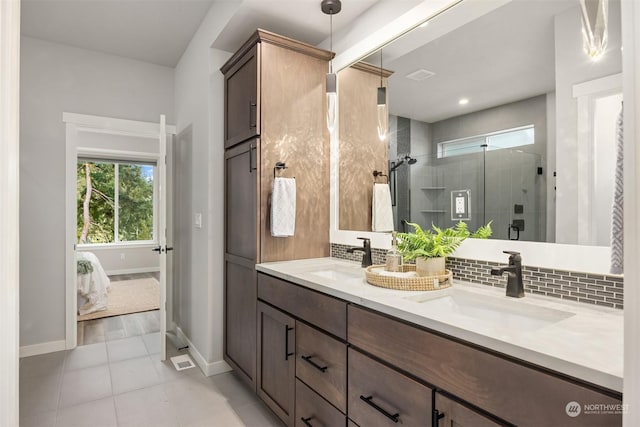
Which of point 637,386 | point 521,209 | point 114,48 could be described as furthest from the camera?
point 114,48

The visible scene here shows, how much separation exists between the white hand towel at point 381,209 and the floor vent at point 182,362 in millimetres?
1858

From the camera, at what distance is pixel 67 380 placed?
257 centimetres

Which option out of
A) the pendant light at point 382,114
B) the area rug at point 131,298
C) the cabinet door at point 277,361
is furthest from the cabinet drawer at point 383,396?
the area rug at point 131,298

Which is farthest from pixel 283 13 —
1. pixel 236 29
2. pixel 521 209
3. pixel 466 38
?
pixel 521 209

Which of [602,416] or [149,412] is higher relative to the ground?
[602,416]

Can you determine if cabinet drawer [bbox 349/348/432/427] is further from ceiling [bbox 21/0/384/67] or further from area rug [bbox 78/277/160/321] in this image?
area rug [bbox 78/277/160/321]

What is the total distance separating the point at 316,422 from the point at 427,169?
1.31m

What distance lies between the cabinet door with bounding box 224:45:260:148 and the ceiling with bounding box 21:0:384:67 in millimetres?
225

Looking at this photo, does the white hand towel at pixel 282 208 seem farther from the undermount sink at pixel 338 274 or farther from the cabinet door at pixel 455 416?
the cabinet door at pixel 455 416

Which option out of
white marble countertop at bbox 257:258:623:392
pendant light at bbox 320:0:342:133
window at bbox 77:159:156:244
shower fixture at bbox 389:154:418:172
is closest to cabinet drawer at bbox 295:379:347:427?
white marble countertop at bbox 257:258:623:392

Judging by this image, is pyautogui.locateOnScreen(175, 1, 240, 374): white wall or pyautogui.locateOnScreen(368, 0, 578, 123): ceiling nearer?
pyautogui.locateOnScreen(368, 0, 578, 123): ceiling

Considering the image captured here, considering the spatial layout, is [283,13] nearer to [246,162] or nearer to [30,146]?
[246,162]

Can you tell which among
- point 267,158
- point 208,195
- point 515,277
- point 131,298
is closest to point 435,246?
point 515,277

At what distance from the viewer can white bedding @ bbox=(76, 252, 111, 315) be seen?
4145mm
